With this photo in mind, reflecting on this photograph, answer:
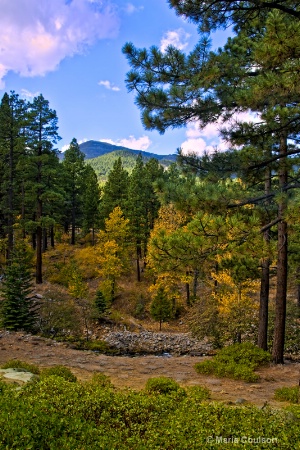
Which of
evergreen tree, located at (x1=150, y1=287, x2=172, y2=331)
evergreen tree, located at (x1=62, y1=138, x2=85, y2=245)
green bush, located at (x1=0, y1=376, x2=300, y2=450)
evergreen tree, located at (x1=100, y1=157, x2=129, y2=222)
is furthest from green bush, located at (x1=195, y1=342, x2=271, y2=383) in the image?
evergreen tree, located at (x1=62, y1=138, x2=85, y2=245)

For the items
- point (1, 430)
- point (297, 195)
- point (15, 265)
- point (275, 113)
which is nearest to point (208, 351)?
point (15, 265)

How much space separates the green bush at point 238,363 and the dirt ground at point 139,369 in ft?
0.77

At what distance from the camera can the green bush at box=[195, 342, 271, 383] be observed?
29.3 feet

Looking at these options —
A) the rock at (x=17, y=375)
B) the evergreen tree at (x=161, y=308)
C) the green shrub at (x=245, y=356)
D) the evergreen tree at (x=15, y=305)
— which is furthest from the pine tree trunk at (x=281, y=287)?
the evergreen tree at (x=161, y=308)

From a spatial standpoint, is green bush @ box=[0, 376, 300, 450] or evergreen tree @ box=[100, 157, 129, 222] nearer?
green bush @ box=[0, 376, 300, 450]

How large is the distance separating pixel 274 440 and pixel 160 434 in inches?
49.2

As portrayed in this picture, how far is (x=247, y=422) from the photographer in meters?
3.90

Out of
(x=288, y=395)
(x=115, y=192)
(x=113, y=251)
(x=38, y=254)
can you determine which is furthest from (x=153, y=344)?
(x=115, y=192)

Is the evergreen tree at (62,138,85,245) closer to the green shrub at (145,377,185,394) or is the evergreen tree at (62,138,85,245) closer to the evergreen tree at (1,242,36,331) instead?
the evergreen tree at (1,242,36,331)

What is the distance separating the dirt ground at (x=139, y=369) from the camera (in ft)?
25.4

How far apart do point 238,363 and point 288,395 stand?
9.77 feet

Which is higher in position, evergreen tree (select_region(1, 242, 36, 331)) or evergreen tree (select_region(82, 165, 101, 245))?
evergreen tree (select_region(82, 165, 101, 245))

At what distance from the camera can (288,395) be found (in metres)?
6.96

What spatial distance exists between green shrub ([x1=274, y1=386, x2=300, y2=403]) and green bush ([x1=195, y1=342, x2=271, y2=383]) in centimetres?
156
